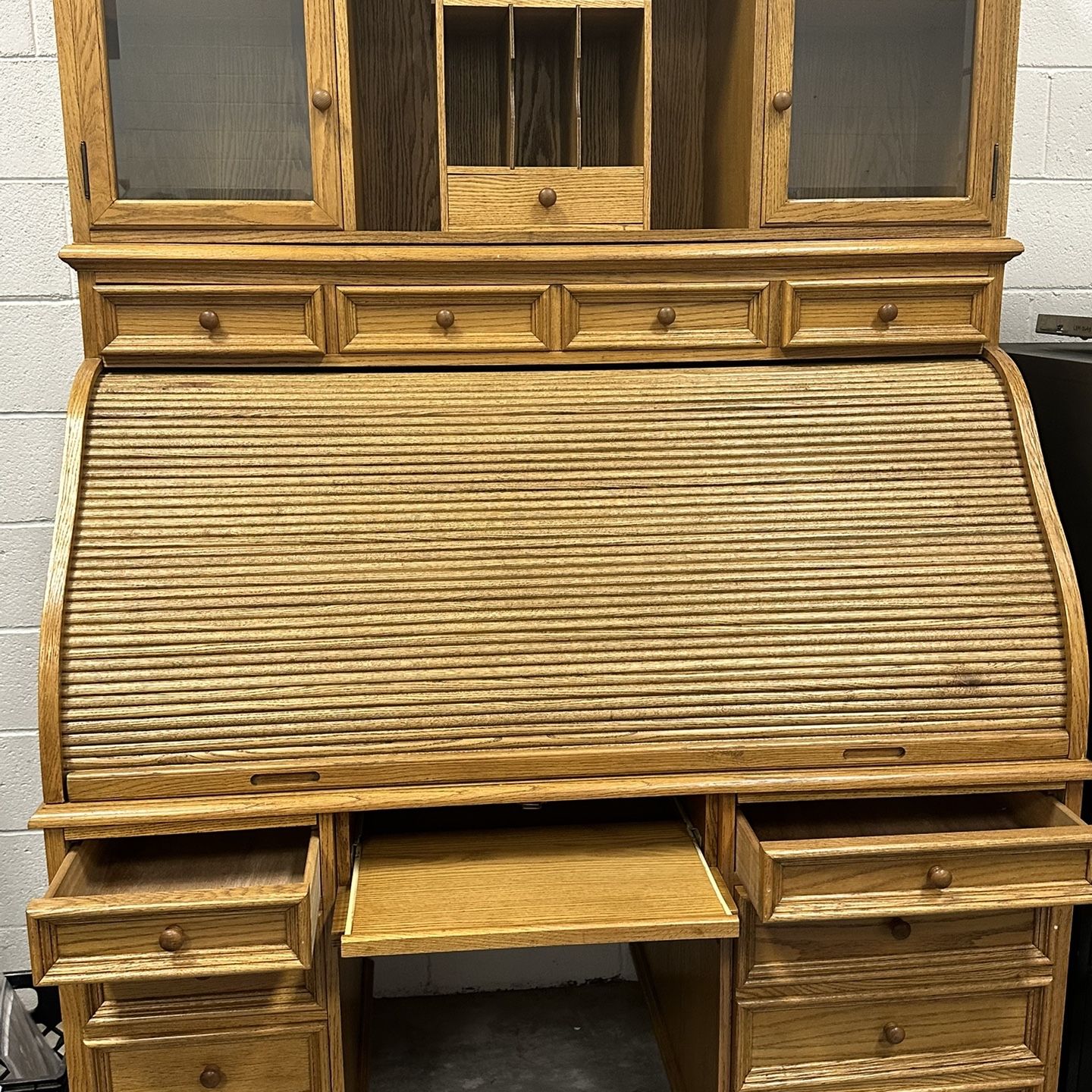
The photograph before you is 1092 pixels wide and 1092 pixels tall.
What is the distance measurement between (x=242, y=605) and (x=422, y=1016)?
1.21 metres

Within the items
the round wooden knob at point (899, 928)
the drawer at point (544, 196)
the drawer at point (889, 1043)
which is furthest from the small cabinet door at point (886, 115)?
the drawer at point (889, 1043)

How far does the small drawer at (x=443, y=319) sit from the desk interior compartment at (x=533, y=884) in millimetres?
777

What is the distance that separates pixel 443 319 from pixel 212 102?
1.55ft

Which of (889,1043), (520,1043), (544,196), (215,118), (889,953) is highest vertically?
(215,118)

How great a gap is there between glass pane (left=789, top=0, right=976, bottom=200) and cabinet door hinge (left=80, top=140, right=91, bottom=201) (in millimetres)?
1089

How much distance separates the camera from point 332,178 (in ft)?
5.36

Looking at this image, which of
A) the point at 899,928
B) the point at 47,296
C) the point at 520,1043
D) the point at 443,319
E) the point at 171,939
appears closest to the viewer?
the point at 171,939

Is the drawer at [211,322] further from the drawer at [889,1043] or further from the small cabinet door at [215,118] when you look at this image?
the drawer at [889,1043]

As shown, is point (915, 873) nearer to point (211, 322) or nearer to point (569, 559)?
point (569, 559)

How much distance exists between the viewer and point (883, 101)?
67.9 inches

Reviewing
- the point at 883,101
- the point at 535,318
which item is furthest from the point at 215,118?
the point at 883,101

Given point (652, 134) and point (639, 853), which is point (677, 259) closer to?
point (652, 134)

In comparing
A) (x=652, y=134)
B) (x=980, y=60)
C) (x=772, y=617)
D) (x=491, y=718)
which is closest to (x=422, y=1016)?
(x=491, y=718)

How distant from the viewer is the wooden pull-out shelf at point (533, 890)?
1.35 meters
